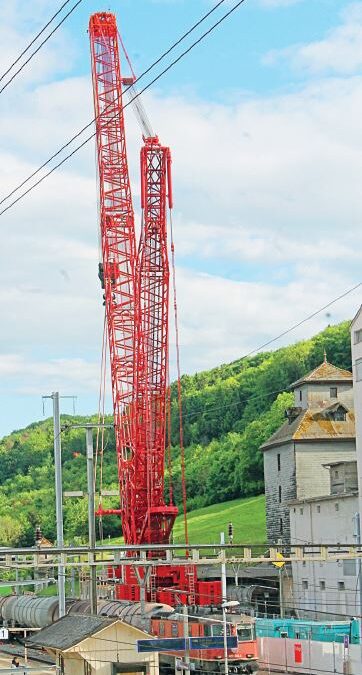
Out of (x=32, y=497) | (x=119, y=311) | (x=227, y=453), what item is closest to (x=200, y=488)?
(x=227, y=453)

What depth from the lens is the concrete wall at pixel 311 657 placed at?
123 ft

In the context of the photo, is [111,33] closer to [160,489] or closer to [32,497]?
[160,489]

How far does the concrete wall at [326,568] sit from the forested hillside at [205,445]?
195ft

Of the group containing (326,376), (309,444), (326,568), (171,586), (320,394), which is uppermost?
(326,376)

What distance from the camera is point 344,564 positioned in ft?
185

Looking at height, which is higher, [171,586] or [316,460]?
[316,460]

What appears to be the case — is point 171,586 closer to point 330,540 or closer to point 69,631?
point 330,540

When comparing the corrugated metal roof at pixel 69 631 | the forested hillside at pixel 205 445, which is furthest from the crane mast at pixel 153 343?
the forested hillside at pixel 205 445

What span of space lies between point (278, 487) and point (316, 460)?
382 centimetres

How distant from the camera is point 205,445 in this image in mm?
169125

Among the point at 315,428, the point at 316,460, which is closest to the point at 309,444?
the point at 316,460

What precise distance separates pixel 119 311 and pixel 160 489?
10117 millimetres

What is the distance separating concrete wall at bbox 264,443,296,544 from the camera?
252 feet

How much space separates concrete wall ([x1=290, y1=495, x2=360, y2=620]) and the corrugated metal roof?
1019 inches
